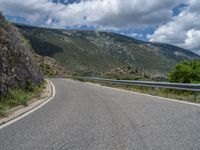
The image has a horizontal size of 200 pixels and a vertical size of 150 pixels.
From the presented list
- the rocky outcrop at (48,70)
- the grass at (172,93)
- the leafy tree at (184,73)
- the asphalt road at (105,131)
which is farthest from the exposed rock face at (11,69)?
the rocky outcrop at (48,70)

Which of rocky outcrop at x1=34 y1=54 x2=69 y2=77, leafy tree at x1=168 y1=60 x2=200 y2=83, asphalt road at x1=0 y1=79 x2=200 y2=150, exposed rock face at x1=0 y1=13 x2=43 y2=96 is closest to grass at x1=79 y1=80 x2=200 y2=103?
asphalt road at x1=0 y1=79 x2=200 y2=150

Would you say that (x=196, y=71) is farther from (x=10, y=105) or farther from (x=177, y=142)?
(x=177, y=142)

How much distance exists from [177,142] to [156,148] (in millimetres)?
638

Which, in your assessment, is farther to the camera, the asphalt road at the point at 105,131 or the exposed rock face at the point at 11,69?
the exposed rock face at the point at 11,69

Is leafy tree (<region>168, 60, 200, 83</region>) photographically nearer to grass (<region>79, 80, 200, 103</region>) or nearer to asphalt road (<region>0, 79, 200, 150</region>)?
grass (<region>79, 80, 200, 103</region>)

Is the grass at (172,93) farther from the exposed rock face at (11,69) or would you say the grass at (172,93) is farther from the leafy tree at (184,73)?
the leafy tree at (184,73)

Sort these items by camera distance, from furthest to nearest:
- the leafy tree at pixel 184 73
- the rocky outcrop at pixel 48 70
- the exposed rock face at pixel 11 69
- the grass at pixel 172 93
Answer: the rocky outcrop at pixel 48 70 < the leafy tree at pixel 184 73 < the grass at pixel 172 93 < the exposed rock face at pixel 11 69

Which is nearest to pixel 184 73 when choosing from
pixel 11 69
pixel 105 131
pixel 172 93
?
pixel 172 93

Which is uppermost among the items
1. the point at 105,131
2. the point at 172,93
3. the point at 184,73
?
the point at 184,73

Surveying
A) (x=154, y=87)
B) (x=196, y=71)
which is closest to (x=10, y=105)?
(x=154, y=87)

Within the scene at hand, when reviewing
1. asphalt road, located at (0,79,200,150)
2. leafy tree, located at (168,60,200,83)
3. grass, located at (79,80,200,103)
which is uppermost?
leafy tree, located at (168,60,200,83)

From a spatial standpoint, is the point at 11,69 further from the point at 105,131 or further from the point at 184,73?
the point at 184,73

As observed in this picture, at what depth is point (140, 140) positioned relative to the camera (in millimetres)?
7363

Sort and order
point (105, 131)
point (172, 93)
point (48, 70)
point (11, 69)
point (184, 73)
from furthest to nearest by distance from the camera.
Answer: point (48, 70)
point (184, 73)
point (172, 93)
point (11, 69)
point (105, 131)
